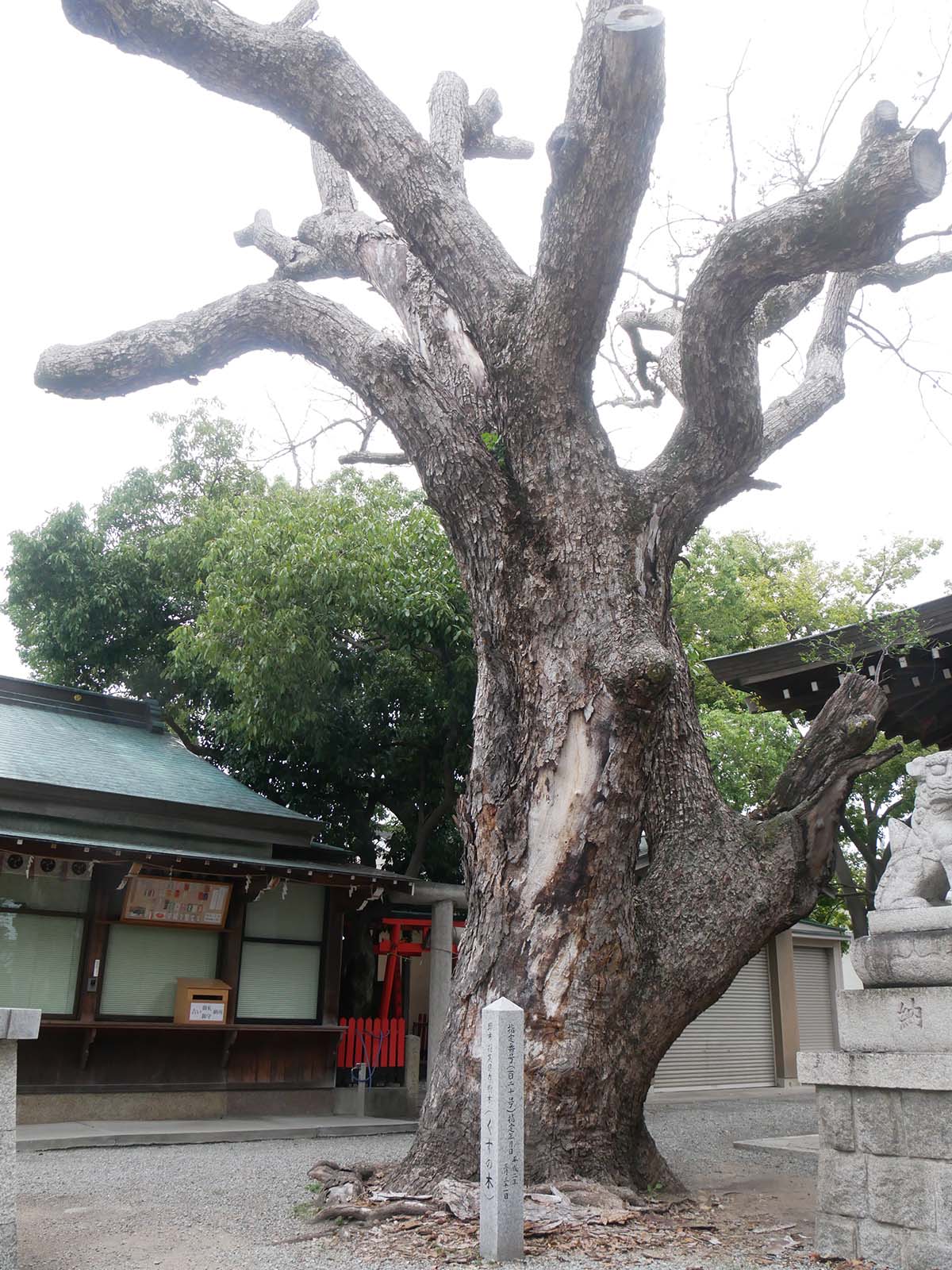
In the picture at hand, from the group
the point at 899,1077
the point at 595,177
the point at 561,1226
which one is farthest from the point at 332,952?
the point at 595,177

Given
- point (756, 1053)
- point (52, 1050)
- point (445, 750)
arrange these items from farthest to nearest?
point (756, 1053) < point (445, 750) < point (52, 1050)

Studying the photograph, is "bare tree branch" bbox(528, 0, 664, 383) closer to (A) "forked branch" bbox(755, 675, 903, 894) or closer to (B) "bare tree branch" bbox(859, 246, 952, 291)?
(A) "forked branch" bbox(755, 675, 903, 894)

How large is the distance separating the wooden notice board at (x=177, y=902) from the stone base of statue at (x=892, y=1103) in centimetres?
733

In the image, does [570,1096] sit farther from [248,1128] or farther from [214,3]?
[214,3]

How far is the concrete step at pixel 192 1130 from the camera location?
831 cm

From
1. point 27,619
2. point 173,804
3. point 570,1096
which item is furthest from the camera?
point 27,619

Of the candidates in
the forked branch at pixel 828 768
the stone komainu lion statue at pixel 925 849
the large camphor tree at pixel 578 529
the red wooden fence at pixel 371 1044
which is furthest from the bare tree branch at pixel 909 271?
the red wooden fence at pixel 371 1044

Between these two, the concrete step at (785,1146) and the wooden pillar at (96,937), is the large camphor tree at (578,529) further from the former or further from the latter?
the wooden pillar at (96,937)

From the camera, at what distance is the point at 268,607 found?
1334 centimetres

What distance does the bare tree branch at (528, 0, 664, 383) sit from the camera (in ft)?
18.0

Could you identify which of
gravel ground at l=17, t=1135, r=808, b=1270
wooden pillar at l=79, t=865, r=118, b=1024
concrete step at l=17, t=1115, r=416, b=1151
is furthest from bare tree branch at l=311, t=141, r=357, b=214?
concrete step at l=17, t=1115, r=416, b=1151

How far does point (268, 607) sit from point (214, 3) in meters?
7.58

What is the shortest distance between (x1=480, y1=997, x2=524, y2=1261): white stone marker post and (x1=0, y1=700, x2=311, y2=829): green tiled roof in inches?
276

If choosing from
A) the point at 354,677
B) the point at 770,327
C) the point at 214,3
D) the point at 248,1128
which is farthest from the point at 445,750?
the point at 214,3
